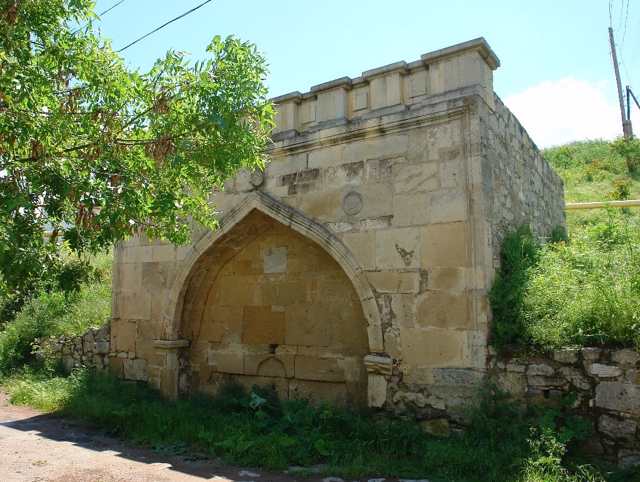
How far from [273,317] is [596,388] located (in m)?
3.89

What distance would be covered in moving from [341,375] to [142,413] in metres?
2.46

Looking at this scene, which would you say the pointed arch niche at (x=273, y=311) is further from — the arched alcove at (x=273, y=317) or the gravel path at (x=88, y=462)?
the gravel path at (x=88, y=462)

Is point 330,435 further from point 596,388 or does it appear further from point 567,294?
point 567,294

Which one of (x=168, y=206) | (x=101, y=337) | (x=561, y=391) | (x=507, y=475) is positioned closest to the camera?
(x=168, y=206)

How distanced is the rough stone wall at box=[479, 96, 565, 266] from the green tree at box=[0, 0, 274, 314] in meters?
2.45

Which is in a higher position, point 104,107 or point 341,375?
point 104,107

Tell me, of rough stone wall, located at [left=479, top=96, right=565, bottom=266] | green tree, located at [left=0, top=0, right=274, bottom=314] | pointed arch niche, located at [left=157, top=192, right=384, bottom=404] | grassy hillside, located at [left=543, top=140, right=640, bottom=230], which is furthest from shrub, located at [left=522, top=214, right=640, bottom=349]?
grassy hillside, located at [left=543, top=140, right=640, bottom=230]

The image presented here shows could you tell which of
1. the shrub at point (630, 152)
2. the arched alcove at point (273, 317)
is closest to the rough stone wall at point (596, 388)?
the arched alcove at point (273, 317)

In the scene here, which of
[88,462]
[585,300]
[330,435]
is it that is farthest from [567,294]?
[88,462]

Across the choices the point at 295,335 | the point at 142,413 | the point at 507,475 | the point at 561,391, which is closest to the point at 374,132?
the point at 295,335

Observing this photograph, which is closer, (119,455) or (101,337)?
(119,455)

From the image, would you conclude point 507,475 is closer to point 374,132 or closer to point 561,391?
point 561,391

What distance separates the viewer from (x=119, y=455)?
556 centimetres

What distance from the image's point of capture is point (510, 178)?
6.22 meters
